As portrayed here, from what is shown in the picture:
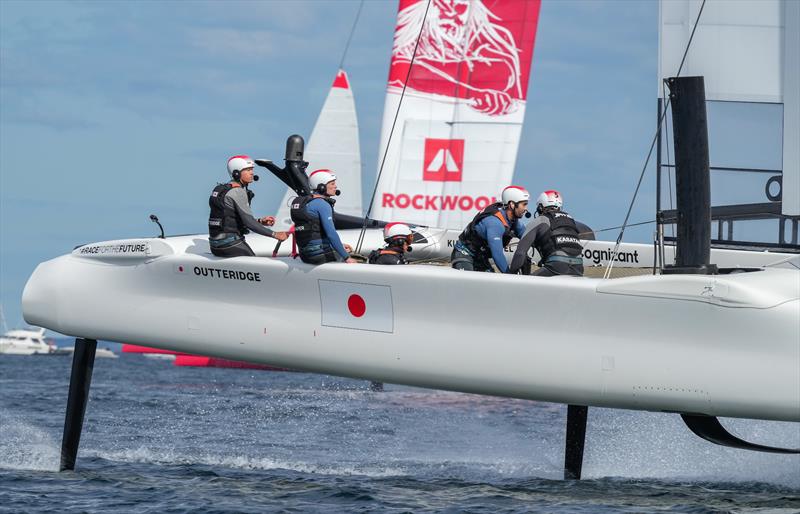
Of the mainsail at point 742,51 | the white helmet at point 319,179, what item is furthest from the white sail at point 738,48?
the white helmet at point 319,179

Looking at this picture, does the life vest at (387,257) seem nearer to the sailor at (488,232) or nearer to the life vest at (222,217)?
the sailor at (488,232)

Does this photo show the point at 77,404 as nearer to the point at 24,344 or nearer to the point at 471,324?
the point at 471,324

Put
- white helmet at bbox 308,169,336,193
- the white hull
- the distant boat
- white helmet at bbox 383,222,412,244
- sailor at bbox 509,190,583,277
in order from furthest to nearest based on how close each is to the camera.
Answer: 1. the distant boat
2. white helmet at bbox 383,222,412,244
3. white helmet at bbox 308,169,336,193
4. sailor at bbox 509,190,583,277
5. the white hull

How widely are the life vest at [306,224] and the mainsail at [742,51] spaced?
2.51m

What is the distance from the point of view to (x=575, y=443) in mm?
10523

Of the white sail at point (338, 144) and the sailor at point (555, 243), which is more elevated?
the white sail at point (338, 144)

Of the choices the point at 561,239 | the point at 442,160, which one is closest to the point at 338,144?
the point at 442,160

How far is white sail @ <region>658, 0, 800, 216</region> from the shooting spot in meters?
8.63

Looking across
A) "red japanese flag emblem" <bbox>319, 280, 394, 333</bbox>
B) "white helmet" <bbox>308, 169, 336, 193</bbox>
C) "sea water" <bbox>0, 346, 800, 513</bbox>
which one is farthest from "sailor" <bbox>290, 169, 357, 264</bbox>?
"sea water" <bbox>0, 346, 800, 513</bbox>

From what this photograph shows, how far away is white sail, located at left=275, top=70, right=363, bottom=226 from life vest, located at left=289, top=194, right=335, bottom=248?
17.6 metres

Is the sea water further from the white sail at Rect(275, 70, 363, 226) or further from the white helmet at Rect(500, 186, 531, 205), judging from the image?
the white sail at Rect(275, 70, 363, 226)

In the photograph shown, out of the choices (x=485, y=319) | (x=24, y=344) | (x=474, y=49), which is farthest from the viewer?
(x=24, y=344)

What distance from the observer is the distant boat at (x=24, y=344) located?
299 ft

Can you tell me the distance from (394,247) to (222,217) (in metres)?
1.30
